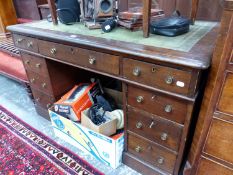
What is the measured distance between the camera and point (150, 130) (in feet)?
3.43

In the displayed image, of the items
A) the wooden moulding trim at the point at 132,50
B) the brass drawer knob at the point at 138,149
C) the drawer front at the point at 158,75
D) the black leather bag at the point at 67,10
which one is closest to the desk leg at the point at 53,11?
the black leather bag at the point at 67,10

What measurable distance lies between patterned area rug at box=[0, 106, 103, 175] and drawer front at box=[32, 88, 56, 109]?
222 mm

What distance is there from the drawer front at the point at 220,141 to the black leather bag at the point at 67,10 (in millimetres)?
1084

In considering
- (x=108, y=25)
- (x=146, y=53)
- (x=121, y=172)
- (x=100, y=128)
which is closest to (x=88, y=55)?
(x=108, y=25)

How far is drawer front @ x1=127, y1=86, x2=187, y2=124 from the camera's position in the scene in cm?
88

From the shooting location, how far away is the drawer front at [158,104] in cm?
88

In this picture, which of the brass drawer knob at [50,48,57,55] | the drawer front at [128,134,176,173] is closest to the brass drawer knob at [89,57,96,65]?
the brass drawer knob at [50,48,57,55]

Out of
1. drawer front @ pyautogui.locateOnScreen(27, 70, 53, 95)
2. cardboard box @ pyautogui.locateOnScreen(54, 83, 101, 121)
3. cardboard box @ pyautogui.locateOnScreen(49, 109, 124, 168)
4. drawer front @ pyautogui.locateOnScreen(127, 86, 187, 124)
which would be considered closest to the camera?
drawer front @ pyautogui.locateOnScreen(127, 86, 187, 124)

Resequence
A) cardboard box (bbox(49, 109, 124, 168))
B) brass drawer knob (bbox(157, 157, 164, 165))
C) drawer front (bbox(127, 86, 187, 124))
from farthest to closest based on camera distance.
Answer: cardboard box (bbox(49, 109, 124, 168)) < brass drawer knob (bbox(157, 157, 164, 165)) < drawer front (bbox(127, 86, 187, 124))

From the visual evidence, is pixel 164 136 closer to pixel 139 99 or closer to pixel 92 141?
pixel 139 99

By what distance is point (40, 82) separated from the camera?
1.54 meters

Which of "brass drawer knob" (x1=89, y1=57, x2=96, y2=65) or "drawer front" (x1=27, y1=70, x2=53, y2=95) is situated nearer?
"brass drawer knob" (x1=89, y1=57, x2=96, y2=65)

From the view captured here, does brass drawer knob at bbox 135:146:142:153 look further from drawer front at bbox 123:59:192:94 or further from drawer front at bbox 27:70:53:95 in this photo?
drawer front at bbox 27:70:53:95

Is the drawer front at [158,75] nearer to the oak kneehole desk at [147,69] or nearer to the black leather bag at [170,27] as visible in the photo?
the oak kneehole desk at [147,69]
